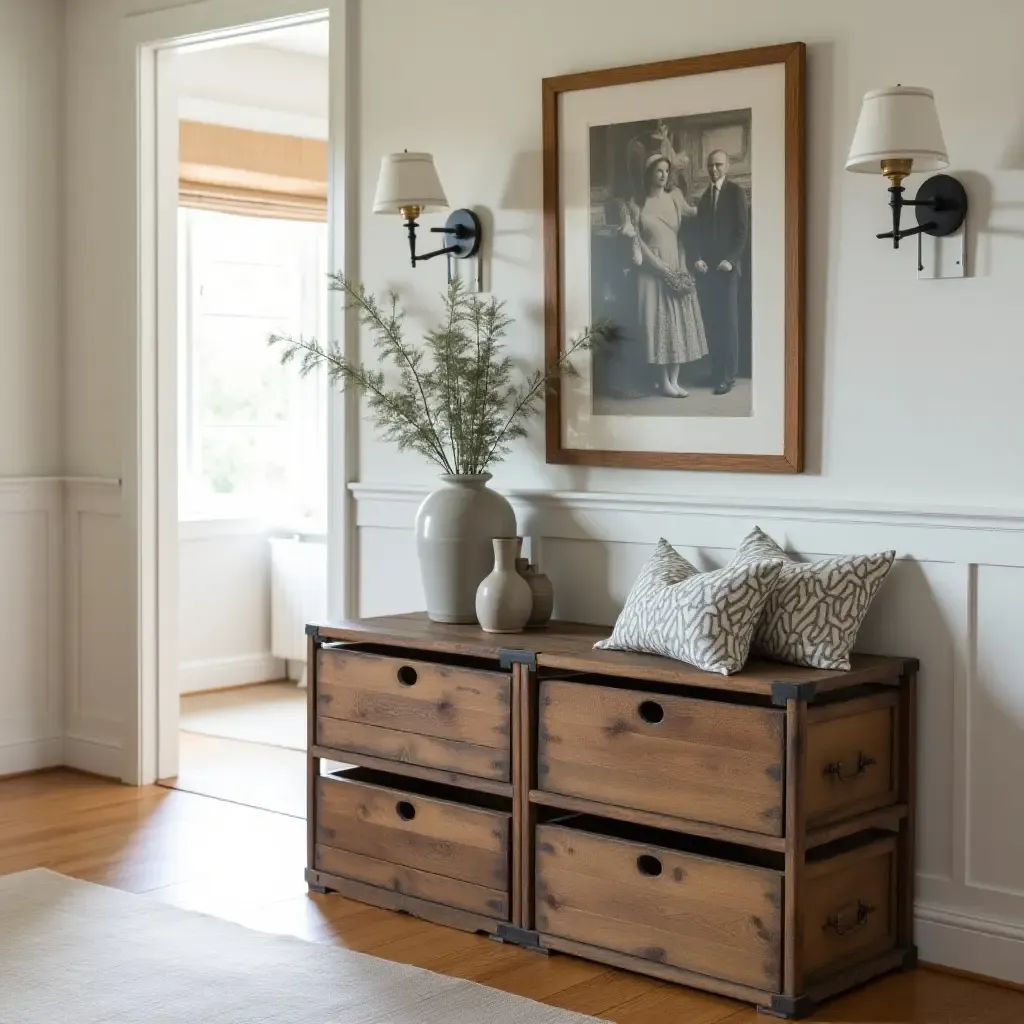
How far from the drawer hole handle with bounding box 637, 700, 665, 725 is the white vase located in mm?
704

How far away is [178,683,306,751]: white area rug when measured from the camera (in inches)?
221

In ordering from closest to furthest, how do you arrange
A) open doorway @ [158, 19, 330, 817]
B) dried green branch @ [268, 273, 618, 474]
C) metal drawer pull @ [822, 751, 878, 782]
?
metal drawer pull @ [822, 751, 878, 782], dried green branch @ [268, 273, 618, 474], open doorway @ [158, 19, 330, 817]

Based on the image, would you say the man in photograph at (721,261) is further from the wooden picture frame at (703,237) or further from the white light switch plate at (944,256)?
the white light switch plate at (944,256)

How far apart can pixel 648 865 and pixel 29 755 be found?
2.58m

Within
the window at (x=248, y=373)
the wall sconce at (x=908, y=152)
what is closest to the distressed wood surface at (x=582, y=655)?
the wall sconce at (x=908, y=152)

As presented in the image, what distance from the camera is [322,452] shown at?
22.8 feet

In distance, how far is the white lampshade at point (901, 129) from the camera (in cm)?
307

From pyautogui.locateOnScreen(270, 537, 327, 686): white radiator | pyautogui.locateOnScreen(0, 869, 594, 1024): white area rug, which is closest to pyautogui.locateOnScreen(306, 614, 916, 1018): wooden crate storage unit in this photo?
pyautogui.locateOnScreen(0, 869, 594, 1024): white area rug

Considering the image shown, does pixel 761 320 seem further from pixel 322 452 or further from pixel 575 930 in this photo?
pixel 322 452

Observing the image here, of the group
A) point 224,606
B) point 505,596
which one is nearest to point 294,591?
point 224,606

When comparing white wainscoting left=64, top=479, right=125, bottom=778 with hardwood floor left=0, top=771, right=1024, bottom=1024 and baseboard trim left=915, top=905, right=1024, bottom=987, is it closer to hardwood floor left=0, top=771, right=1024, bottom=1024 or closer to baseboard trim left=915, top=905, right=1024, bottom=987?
hardwood floor left=0, top=771, right=1024, bottom=1024

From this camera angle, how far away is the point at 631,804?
10.7 ft

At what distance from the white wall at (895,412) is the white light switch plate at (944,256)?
0.9 inches

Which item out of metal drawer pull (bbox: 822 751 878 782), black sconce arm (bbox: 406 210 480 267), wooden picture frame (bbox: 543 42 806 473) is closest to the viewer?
metal drawer pull (bbox: 822 751 878 782)
